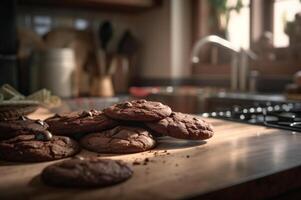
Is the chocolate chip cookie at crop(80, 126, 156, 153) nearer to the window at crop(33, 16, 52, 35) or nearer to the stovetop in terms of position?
the stovetop

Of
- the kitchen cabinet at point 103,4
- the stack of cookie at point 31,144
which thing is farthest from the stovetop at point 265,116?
the kitchen cabinet at point 103,4

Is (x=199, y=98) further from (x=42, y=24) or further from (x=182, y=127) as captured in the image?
(x=182, y=127)

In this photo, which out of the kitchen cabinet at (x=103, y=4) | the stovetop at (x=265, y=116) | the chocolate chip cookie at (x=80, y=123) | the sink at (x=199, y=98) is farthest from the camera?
the kitchen cabinet at (x=103, y=4)

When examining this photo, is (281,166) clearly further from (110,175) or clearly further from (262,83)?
(262,83)

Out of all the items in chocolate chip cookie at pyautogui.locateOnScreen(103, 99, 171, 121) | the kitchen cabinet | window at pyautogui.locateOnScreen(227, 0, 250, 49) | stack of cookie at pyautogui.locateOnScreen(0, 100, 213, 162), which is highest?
the kitchen cabinet

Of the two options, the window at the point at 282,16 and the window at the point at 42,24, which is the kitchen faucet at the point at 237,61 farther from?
the window at the point at 42,24

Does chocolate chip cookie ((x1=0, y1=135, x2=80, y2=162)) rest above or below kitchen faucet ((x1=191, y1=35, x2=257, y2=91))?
below

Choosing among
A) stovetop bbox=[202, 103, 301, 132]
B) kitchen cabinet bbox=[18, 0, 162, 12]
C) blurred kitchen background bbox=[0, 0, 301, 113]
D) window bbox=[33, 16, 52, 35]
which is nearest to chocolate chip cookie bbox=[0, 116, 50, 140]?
stovetop bbox=[202, 103, 301, 132]

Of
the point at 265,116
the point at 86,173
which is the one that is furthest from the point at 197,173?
the point at 265,116
